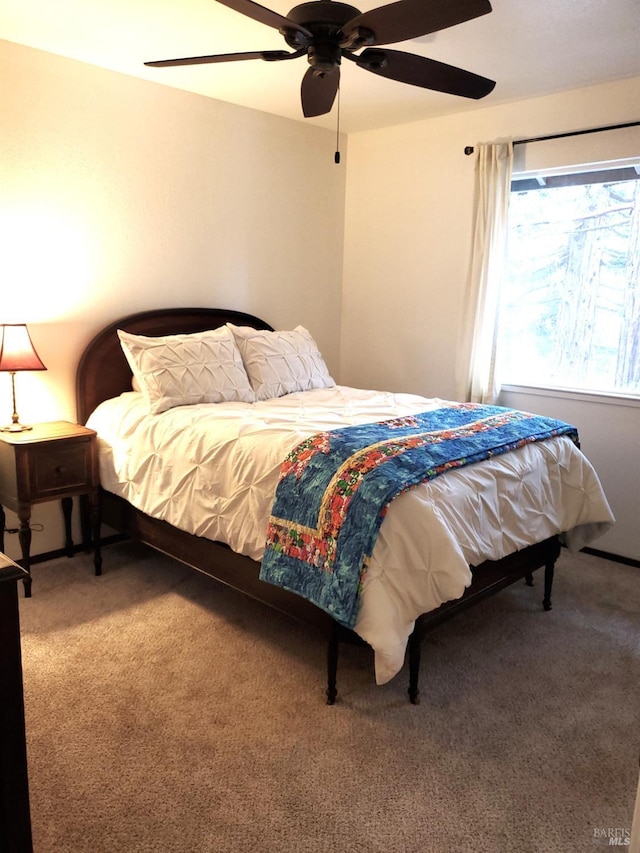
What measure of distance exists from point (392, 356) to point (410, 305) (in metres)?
0.38

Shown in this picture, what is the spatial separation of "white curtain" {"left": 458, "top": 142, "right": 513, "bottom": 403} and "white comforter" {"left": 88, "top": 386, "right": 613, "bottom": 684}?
30.7 inches

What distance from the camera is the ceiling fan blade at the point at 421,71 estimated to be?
2.26 meters

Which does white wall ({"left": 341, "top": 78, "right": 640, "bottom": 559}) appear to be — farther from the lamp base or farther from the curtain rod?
the lamp base

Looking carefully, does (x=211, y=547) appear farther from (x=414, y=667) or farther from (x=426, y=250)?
(x=426, y=250)

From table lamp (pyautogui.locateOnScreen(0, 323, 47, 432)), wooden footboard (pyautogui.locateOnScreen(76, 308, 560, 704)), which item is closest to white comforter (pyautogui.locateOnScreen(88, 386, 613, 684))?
wooden footboard (pyautogui.locateOnScreen(76, 308, 560, 704))

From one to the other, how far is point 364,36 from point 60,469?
2.21m

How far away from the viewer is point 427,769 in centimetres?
202

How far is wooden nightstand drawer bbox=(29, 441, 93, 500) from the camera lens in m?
3.00

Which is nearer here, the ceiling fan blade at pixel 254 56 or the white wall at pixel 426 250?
the ceiling fan blade at pixel 254 56

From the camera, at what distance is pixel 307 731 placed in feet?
7.17

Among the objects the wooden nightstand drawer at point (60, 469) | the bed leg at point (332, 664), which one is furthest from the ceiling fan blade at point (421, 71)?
the wooden nightstand drawer at point (60, 469)

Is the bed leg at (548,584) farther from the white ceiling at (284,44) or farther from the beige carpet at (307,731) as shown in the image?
the white ceiling at (284,44)

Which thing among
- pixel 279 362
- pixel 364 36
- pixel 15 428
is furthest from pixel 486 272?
pixel 15 428

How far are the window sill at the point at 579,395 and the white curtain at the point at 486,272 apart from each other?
0.13 meters
